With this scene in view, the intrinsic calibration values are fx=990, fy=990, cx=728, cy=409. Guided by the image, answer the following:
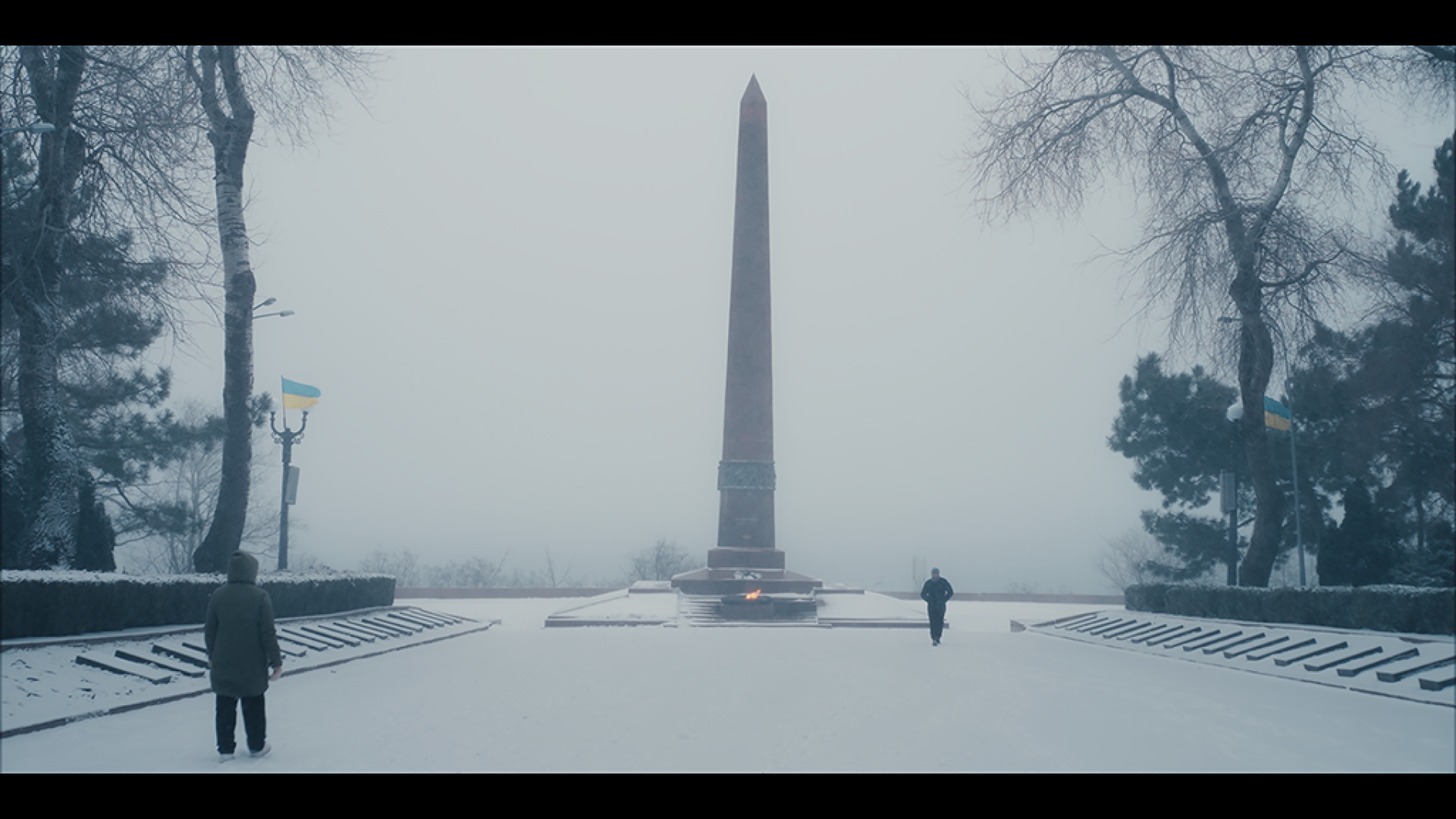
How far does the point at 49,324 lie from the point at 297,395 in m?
8.06

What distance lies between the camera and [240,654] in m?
6.35

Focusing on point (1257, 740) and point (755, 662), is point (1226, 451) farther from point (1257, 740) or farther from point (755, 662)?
point (1257, 740)

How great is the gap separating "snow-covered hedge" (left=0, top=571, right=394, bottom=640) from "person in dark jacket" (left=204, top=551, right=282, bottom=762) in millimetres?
3493

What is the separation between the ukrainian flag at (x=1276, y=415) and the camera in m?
19.0

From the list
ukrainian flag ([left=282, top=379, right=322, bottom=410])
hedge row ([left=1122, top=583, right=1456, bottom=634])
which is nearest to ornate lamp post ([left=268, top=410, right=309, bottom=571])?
ukrainian flag ([left=282, top=379, right=322, bottom=410])

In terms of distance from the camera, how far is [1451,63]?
12.5m

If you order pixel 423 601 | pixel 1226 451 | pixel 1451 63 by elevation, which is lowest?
pixel 423 601

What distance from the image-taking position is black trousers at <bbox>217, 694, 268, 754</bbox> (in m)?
6.27

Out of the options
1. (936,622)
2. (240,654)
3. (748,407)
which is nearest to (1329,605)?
(936,622)

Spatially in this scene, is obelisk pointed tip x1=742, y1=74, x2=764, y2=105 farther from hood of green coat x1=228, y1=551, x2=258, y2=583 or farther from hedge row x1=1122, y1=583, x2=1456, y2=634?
hood of green coat x1=228, y1=551, x2=258, y2=583

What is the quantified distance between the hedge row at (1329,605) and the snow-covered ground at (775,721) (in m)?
1.81

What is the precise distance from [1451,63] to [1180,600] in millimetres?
8953

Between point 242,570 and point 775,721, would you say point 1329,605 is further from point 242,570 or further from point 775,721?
point 242,570
